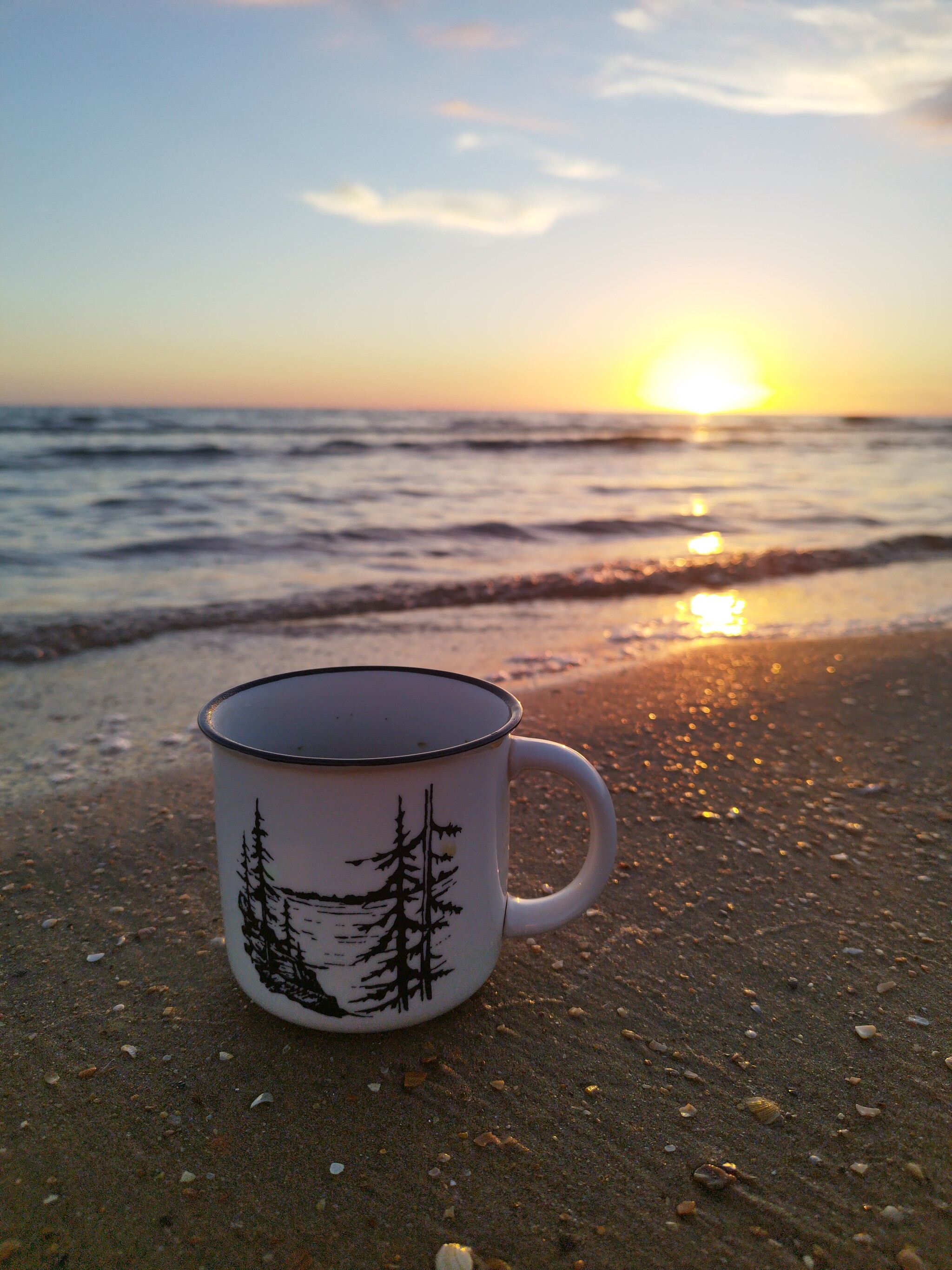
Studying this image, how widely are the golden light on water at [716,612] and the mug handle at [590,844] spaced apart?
3126 mm

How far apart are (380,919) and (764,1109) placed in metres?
0.64

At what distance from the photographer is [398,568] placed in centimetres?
622

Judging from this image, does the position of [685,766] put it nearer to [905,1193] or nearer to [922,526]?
[905,1193]

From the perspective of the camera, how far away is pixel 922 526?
8.01 meters

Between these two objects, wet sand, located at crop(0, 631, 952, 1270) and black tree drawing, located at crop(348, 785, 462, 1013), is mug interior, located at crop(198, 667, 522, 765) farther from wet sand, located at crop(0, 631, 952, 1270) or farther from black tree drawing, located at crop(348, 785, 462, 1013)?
wet sand, located at crop(0, 631, 952, 1270)

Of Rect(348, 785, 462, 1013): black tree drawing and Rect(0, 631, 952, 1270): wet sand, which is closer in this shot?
Rect(0, 631, 952, 1270): wet sand

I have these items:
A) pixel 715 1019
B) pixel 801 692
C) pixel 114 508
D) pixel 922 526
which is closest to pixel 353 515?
pixel 114 508

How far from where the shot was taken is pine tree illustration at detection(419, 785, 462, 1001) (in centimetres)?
114

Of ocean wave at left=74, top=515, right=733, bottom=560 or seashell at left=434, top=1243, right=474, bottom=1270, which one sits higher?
ocean wave at left=74, top=515, right=733, bottom=560

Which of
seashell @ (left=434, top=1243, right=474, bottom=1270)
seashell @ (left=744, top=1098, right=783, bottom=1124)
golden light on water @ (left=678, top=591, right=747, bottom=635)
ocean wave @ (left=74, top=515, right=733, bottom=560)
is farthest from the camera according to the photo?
ocean wave @ (left=74, top=515, right=733, bottom=560)

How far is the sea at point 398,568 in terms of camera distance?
143 inches

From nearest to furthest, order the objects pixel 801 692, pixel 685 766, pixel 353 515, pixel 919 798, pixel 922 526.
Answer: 1. pixel 919 798
2. pixel 685 766
3. pixel 801 692
4. pixel 922 526
5. pixel 353 515

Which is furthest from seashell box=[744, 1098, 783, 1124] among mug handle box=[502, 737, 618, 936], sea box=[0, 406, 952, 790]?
sea box=[0, 406, 952, 790]

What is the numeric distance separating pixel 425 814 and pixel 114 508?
9.10m
